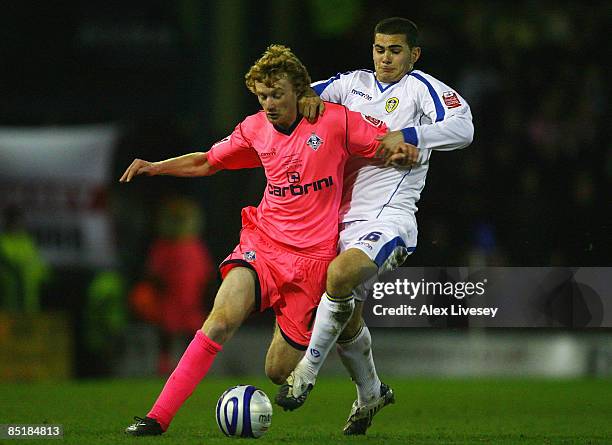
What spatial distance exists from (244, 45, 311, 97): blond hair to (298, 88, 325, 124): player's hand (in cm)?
7

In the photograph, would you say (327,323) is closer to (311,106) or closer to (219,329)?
(219,329)

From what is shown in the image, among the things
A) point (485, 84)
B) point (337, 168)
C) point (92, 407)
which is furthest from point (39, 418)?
point (485, 84)

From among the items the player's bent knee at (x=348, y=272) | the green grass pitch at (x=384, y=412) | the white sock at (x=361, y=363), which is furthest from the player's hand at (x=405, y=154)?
the green grass pitch at (x=384, y=412)

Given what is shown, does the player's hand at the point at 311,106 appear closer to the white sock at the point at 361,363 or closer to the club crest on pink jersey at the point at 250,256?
the club crest on pink jersey at the point at 250,256

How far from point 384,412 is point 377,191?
2.60m

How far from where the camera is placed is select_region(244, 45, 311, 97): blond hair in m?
7.34

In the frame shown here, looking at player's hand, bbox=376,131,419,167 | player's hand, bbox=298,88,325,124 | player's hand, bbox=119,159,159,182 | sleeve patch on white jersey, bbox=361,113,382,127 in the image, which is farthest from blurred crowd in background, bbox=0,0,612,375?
player's hand, bbox=119,159,159,182

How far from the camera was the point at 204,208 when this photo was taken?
1286cm

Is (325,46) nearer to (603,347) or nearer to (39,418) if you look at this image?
(603,347)

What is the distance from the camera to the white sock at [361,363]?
7.88 m

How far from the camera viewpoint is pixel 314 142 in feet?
24.6

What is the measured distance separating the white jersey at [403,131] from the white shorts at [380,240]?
0.19ft

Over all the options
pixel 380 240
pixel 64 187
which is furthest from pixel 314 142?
pixel 64 187

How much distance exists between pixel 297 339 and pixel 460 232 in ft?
16.2
